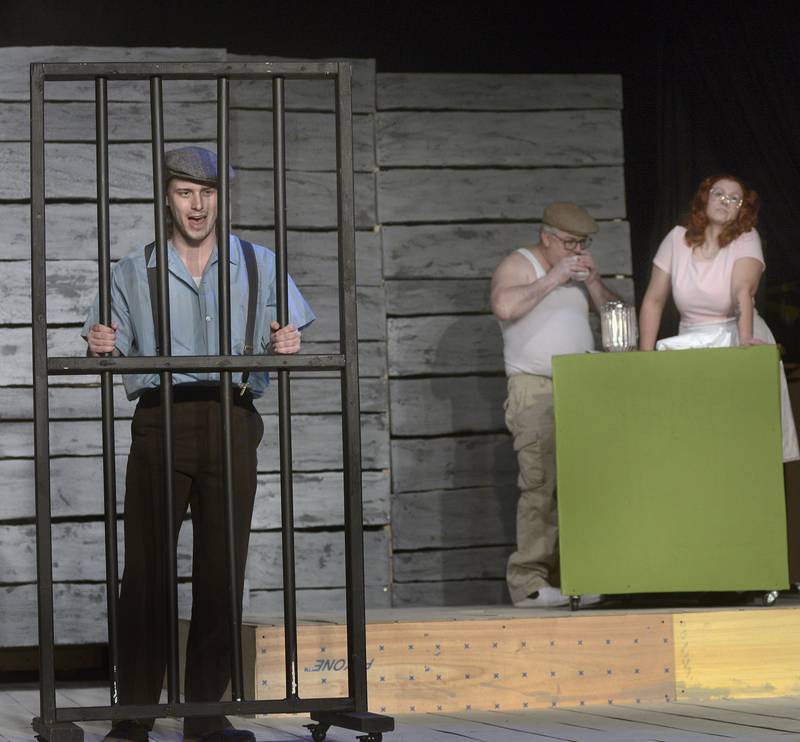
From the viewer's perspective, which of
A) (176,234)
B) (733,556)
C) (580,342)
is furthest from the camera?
(580,342)

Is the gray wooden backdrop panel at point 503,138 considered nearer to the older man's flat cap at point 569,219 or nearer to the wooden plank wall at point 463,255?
the wooden plank wall at point 463,255

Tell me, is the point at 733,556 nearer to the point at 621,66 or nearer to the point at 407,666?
the point at 407,666

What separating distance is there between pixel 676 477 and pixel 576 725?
1.10 m

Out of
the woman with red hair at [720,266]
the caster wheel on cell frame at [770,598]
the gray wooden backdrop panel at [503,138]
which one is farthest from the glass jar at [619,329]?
the gray wooden backdrop panel at [503,138]

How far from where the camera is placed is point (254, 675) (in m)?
4.18

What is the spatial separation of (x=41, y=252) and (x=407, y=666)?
1688mm

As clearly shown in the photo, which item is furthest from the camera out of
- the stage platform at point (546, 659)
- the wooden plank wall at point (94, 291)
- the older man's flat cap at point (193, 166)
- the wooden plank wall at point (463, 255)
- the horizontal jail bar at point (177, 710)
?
the wooden plank wall at point (463, 255)

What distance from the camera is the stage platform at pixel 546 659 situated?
4.16m

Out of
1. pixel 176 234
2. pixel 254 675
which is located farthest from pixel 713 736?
pixel 176 234

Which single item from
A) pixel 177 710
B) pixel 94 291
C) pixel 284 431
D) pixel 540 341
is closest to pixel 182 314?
pixel 284 431

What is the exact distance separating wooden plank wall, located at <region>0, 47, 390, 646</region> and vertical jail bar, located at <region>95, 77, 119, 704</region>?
7.42 feet

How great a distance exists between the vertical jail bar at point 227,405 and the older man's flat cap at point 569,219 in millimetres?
2234

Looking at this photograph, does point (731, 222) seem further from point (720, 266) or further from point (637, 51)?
point (637, 51)

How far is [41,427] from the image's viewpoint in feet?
10.7
